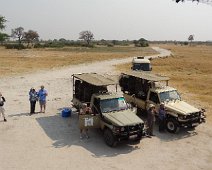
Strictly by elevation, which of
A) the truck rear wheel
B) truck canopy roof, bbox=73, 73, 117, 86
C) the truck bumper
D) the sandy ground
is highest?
truck canopy roof, bbox=73, 73, 117, 86

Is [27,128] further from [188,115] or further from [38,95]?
[188,115]

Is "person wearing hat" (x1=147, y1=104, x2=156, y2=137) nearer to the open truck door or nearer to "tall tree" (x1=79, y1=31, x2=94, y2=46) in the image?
the open truck door

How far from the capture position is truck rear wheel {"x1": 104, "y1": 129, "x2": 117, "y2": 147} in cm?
1496

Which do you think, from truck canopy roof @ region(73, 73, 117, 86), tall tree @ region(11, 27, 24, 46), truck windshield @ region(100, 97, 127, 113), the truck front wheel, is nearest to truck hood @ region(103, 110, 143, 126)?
truck windshield @ region(100, 97, 127, 113)

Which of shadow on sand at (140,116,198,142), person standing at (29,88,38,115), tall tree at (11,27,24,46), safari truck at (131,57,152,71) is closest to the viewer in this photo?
shadow on sand at (140,116,198,142)

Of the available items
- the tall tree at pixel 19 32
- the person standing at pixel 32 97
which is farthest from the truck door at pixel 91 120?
the tall tree at pixel 19 32

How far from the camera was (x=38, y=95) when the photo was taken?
2028 cm

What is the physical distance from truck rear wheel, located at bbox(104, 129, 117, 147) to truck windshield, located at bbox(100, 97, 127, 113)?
111cm

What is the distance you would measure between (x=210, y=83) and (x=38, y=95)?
69.7ft

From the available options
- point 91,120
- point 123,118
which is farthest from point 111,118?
point 91,120

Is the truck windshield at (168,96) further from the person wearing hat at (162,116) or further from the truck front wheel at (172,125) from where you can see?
the truck front wheel at (172,125)

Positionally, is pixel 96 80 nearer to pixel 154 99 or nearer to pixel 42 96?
pixel 154 99

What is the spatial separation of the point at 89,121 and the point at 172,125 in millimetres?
4416

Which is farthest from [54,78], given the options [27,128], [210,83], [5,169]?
[5,169]
